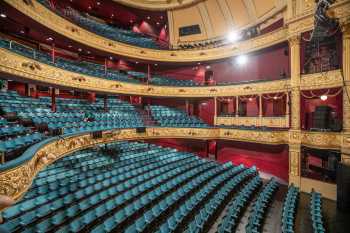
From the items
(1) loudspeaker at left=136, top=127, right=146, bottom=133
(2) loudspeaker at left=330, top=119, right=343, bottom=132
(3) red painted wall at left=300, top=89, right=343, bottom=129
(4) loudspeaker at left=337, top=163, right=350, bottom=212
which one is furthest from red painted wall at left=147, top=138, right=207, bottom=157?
(4) loudspeaker at left=337, top=163, right=350, bottom=212

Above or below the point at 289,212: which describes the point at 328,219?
below

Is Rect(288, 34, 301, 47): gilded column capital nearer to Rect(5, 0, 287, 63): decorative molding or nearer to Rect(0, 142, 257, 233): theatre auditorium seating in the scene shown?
Rect(5, 0, 287, 63): decorative molding

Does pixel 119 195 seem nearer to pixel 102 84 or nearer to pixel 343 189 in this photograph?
pixel 102 84

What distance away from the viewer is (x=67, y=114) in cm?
684

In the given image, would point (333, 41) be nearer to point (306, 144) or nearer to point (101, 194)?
point (306, 144)

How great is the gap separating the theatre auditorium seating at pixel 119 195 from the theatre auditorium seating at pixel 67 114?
1.10 meters

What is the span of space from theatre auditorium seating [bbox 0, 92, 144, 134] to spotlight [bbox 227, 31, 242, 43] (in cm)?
619

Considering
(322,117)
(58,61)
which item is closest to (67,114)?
A: (58,61)

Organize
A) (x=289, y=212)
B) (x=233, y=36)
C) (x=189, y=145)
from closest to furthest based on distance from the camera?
(x=289, y=212) → (x=233, y=36) → (x=189, y=145)

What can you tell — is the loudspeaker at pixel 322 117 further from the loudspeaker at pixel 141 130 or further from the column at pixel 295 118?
the loudspeaker at pixel 141 130

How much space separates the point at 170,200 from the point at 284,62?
23.8 feet

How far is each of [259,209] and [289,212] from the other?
2.10 feet

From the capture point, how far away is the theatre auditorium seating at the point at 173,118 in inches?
390

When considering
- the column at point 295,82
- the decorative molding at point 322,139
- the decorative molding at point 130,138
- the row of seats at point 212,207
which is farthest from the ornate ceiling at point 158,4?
the row of seats at point 212,207
